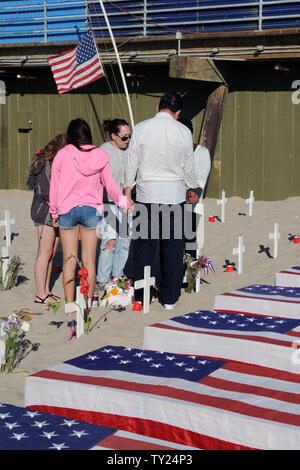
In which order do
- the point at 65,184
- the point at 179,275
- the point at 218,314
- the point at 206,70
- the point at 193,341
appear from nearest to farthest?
the point at 193,341
the point at 218,314
the point at 65,184
the point at 179,275
the point at 206,70

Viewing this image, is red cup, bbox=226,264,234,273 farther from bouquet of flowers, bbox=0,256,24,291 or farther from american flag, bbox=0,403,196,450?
american flag, bbox=0,403,196,450

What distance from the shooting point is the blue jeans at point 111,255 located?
723 centimetres

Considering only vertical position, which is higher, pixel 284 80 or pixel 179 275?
pixel 284 80

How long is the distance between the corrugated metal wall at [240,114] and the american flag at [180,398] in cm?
996

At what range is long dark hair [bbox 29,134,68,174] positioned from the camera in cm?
680

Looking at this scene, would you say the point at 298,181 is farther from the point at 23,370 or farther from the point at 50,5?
the point at 23,370

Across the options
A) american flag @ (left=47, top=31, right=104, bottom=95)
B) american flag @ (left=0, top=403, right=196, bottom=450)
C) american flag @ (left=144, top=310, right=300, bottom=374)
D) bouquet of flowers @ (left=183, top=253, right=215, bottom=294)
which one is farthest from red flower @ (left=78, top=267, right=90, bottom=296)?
american flag @ (left=47, top=31, right=104, bottom=95)

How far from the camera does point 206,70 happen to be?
1290 centimetres

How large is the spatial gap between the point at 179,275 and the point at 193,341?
2.12 meters

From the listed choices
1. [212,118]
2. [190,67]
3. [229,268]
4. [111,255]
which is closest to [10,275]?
[111,255]

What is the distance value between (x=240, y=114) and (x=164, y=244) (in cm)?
794

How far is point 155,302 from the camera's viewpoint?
7.16m

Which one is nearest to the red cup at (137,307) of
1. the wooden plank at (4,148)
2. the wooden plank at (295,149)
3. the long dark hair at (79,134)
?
the long dark hair at (79,134)

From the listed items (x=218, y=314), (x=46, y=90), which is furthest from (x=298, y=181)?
(x=218, y=314)
